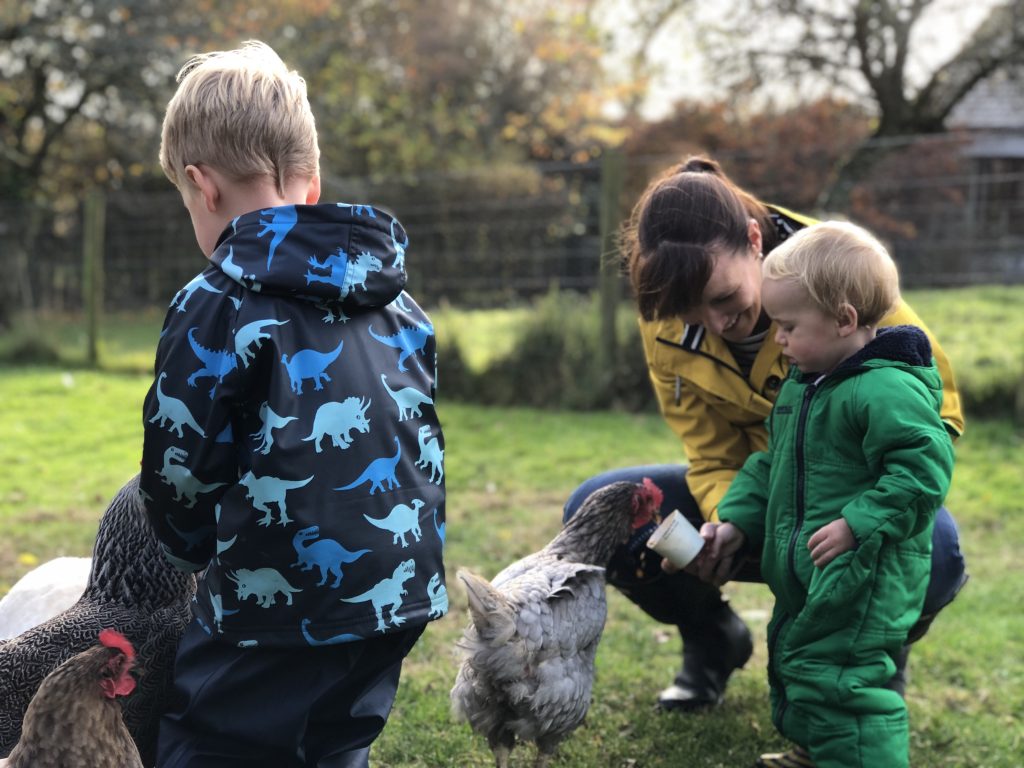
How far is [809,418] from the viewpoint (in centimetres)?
273

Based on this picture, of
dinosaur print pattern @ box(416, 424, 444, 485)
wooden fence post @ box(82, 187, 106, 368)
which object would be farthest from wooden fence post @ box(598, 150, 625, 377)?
dinosaur print pattern @ box(416, 424, 444, 485)

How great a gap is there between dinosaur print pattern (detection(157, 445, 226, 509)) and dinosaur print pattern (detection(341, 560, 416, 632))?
0.36 m

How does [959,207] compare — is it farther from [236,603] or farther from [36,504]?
[236,603]

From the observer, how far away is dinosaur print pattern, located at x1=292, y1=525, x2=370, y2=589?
202 cm

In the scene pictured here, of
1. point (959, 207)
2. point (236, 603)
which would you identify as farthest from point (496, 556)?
point (959, 207)

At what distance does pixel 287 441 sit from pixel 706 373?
67.0 inches

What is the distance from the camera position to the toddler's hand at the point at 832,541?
8.33 feet

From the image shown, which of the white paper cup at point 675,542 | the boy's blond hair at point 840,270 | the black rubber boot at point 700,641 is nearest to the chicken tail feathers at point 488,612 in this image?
the white paper cup at point 675,542

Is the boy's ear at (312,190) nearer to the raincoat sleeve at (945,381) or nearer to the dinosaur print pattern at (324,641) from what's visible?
the dinosaur print pattern at (324,641)

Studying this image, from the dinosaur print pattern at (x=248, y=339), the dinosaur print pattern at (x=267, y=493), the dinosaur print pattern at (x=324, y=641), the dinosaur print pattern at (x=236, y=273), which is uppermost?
the dinosaur print pattern at (x=236, y=273)

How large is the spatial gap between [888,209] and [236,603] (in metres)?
8.91

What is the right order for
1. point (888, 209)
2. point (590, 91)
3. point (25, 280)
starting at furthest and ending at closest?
point (590, 91) < point (25, 280) < point (888, 209)

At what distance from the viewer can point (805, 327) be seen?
2713mm

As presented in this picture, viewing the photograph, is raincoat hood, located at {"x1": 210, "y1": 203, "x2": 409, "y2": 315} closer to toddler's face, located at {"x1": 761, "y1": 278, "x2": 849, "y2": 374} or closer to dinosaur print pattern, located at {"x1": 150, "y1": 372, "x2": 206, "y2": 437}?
dinosaur print pattern, located at {"x1": 150, "y1": 372, "x2": 206, "y2": 437}
